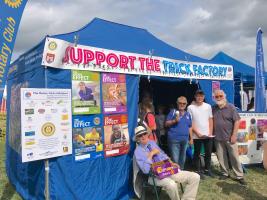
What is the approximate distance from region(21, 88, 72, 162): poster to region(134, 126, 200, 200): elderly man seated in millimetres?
974

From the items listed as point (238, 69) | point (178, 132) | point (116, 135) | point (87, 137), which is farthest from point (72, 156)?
point (238, 69)

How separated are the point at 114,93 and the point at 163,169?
1.35 m

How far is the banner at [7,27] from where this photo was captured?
11.5 ft

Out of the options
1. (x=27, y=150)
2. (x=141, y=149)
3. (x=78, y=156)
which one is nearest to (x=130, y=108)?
(x=141, y=149)

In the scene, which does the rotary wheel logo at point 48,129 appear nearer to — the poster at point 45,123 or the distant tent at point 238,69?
the poster at point 45,123

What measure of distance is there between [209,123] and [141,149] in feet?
6.52

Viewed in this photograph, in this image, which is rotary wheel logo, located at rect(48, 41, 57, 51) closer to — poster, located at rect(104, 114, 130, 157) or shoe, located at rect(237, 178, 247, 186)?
poster, located at rect(104, 114, 130, 157)

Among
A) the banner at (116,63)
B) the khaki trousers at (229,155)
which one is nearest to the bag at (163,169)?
the banner at (116,63)

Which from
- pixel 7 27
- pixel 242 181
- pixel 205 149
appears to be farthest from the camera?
pixel 205 149

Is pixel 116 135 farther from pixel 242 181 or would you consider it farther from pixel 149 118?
pixel 242 181

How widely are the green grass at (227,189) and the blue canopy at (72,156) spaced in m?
0.21

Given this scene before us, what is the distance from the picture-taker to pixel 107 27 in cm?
530

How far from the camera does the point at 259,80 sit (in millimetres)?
8883

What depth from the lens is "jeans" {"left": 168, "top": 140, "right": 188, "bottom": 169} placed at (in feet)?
17.9
